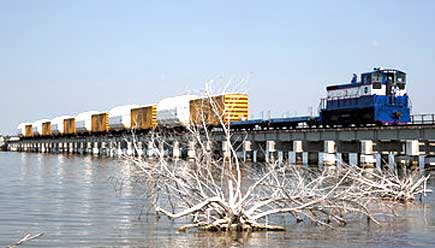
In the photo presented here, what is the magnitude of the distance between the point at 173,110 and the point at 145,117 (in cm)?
1258

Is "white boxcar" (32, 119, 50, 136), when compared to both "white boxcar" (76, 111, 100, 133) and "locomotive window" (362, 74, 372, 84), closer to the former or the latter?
"white boxcar" (76, 111, 100, 133)

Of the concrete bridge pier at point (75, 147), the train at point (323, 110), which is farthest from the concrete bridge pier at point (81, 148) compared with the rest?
the train at point (323, 110)

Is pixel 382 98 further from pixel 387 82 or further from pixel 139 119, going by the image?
pixel 139 119

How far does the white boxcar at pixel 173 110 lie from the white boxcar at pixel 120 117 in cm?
1127

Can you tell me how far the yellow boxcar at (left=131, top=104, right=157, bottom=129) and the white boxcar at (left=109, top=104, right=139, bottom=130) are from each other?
2425mm

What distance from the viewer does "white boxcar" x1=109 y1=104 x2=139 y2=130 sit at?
97062mm

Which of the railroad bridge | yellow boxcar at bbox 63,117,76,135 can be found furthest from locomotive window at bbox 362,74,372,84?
yellow boxcar at bbox 63,117,76,135

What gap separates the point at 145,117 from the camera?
302 feet

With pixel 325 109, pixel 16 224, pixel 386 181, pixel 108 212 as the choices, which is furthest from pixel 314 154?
pixel 16 224

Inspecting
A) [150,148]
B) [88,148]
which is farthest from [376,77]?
[88,148]

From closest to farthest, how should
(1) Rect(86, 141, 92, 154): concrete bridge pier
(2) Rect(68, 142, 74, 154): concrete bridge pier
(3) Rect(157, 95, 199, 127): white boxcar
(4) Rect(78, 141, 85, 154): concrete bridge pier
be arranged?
(3) Rect(157, 95, 199, 127): white boxcar < (1) Rect(86, 141, 92, 154): concrete bridge pier < (4) Rect(78, 141, 85, 154): concrete bridge pier < (2) Rect(68, 142, 74, 154): concrete bridge pier

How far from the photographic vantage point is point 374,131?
53.9m

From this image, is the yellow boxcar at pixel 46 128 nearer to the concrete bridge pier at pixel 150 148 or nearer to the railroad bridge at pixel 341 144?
the railroad bridge at pixel 341 144

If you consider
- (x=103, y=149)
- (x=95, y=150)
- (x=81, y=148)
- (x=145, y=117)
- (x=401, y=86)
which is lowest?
(x=95, y=150)
